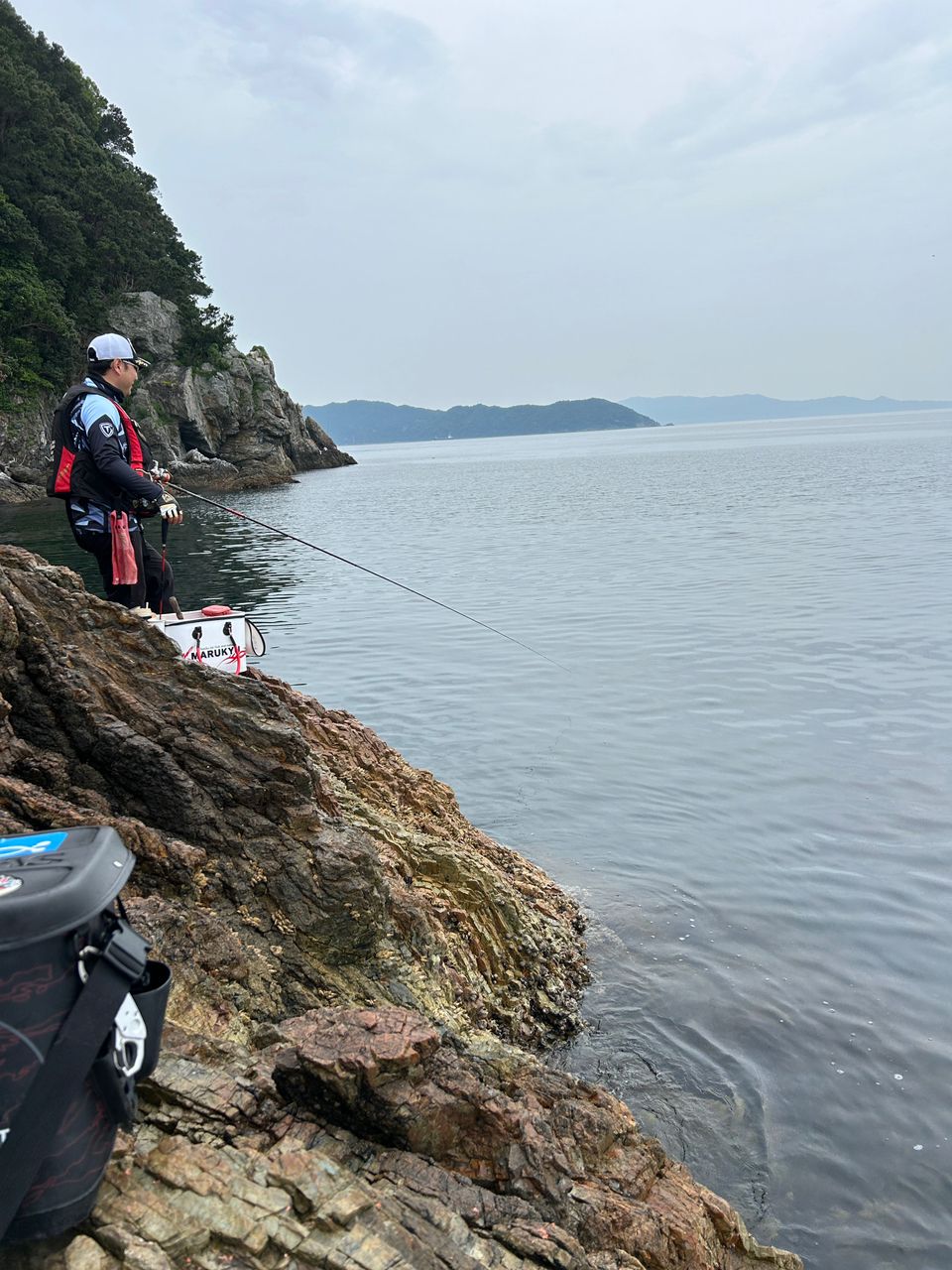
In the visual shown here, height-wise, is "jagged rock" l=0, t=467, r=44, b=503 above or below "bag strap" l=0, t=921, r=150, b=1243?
below

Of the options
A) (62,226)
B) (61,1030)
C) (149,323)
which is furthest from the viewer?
(149,323)

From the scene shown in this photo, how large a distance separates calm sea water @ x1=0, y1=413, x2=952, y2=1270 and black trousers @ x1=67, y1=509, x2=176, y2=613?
13.5 feet

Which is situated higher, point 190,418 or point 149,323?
point 149,323

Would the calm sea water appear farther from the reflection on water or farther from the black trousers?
the black trousers

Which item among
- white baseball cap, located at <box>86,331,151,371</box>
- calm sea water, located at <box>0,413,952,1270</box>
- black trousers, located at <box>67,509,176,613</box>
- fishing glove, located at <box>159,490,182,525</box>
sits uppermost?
white baseball cap, located at <box>86,331,151,371</box>

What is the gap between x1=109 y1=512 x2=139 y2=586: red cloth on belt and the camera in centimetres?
635

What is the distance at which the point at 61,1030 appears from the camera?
2.25 metres

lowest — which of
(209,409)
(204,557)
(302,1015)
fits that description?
(204,557)

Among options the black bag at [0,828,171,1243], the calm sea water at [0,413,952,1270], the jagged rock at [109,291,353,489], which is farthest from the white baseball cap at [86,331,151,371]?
the jagged rock at [109,291,353,489]

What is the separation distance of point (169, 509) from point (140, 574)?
19.5 inches

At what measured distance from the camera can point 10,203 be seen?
2135 inches

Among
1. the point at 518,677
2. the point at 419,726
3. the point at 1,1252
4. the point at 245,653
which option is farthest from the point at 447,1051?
the point at 518,677

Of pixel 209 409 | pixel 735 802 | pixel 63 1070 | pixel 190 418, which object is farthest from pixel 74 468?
pixel 209 409

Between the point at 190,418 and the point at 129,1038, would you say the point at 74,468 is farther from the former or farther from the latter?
the point at 190,418
